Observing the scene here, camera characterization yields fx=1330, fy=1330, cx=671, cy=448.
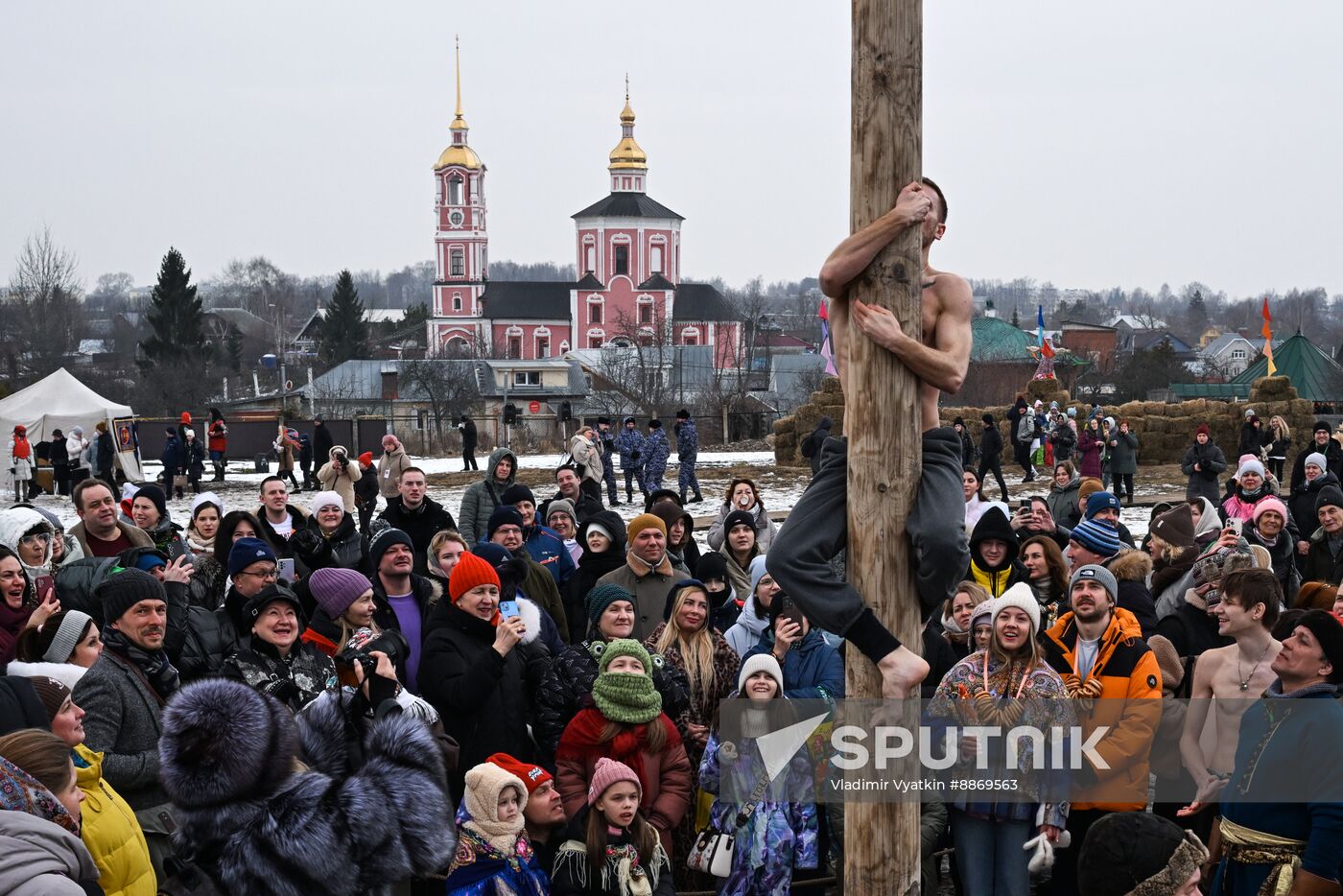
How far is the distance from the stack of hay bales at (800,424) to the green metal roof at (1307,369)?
15132 millimetres

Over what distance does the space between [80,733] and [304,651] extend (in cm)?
125

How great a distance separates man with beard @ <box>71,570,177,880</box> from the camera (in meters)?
4.93

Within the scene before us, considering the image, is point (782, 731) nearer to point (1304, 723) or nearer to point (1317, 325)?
point (1304, 723)

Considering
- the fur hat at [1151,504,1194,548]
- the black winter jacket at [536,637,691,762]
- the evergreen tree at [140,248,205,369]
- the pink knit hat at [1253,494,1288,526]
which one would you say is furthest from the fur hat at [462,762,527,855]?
the evergreen tree at [140,248,205,369]

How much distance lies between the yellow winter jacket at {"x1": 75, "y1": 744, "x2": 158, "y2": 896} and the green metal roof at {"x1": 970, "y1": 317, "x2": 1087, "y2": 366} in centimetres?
6336

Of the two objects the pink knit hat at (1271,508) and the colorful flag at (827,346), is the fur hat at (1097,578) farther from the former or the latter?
the pink knit hat at (1271,508)

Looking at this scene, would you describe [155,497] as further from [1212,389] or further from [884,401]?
[1212,389]

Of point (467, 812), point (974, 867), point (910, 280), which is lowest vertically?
point (974, 867)

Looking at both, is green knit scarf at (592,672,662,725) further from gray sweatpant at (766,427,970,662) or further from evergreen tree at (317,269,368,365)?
evergreen tree at (317,269,368,365)

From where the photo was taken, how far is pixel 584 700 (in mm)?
5848

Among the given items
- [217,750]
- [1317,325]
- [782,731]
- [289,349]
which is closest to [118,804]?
[217,750]

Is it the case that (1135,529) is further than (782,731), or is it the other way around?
(1135,529)

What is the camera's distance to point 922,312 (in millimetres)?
3404

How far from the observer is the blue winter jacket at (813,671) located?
611 cm
